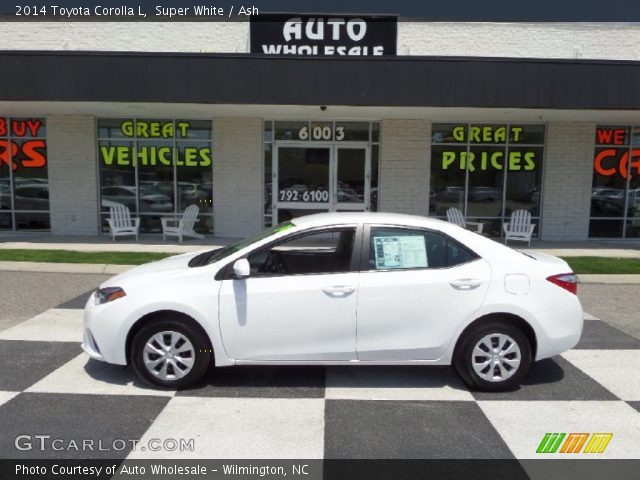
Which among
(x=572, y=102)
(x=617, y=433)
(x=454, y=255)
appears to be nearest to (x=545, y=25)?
(x=572, y=102)

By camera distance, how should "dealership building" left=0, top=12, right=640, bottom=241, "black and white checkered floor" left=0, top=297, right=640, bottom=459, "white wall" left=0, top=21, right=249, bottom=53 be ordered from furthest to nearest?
"white wall" left=0, top=21, right=249, bottom=53 → "dealership building" left=0, top=12, right=640, bottom=241 → "black and white checkered floor" left=0, top=297, right=640, bottom=459

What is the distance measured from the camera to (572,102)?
36.6 ft

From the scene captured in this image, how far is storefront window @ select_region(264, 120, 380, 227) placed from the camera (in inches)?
571

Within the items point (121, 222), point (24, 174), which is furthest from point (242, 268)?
point (24, 174)

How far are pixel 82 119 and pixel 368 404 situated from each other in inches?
508

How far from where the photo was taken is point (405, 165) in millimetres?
14508

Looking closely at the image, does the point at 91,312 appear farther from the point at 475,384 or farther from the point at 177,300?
the point at 475,384

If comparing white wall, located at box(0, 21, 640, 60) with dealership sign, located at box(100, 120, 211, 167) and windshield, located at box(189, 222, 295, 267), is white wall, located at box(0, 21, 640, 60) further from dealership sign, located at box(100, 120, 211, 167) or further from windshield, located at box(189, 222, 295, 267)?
windshield, located at box(189, 222, 295, 267)

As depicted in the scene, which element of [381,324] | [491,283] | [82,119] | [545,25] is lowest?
[381,324]

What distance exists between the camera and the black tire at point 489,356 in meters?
4.65

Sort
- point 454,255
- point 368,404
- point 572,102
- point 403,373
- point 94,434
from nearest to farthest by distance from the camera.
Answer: point 94,434, point 368,404, point 454,255, point 403,373, point 572,102

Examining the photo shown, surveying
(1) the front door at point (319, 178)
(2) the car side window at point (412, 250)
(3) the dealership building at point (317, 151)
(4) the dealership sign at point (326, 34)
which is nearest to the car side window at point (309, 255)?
(2) the car side window at point (412, 250)

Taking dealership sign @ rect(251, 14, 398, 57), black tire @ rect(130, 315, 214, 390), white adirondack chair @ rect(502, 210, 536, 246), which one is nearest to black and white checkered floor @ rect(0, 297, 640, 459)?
black tire @ rect(130, 315, 214, 390)

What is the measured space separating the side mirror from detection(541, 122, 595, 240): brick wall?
1231cm
